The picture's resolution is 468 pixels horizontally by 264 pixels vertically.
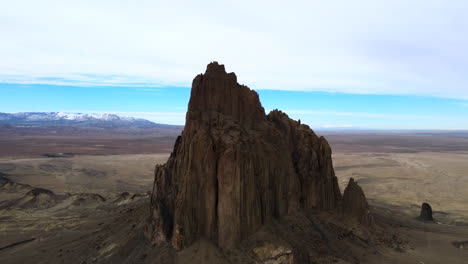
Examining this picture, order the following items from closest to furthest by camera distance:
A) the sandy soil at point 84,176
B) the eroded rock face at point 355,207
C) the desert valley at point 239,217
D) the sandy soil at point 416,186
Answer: the desert valley at point 239,217
the eroded rock face at point 355,207
the sandy soil at point 416,186
the sandy soil at point 84,176

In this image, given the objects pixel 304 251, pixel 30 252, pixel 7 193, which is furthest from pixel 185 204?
pixel 7 193

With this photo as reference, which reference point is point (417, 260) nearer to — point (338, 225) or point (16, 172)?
point (338, 225)

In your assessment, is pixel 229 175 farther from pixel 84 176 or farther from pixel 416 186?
pixel 84 176

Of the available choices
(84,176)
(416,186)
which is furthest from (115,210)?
(416,186)

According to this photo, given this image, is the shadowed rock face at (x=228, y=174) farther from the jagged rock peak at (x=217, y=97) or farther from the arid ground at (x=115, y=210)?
the arid ground at (x=115, y=210)

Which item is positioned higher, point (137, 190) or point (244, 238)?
point (244, 238)

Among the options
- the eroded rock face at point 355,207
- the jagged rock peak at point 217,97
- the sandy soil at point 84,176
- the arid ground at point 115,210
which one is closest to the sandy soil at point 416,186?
the arid ground at point 115,210

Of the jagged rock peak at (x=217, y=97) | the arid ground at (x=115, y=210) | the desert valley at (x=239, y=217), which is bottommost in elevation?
the arid ground at (x=115, y=210)
